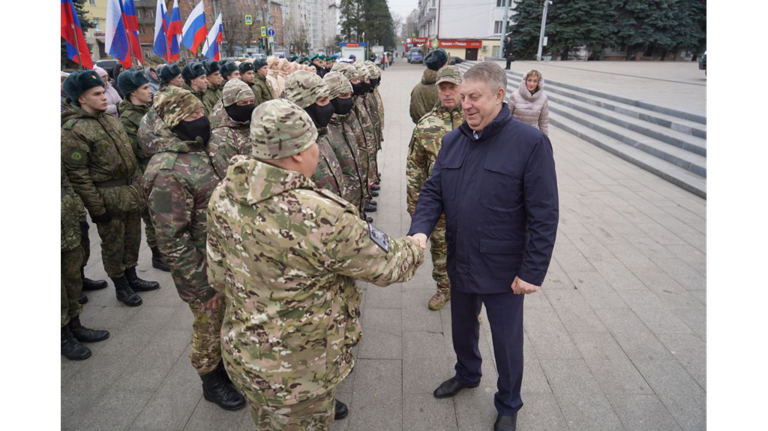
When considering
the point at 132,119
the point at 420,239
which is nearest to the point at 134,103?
the point at 132,119

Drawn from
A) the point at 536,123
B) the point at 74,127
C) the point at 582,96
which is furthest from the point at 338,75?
the point at 582,96

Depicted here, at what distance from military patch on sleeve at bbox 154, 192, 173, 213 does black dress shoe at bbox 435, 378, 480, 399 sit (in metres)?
2.21

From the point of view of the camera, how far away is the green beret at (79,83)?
350cm

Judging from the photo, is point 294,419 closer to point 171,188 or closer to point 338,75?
point 171,188

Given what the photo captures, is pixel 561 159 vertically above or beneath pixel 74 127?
beneath

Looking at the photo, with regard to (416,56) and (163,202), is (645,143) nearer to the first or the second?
(163,202)

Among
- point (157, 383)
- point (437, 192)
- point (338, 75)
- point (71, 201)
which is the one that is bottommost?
point (157, 383)

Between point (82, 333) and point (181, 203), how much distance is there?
80.5 inches

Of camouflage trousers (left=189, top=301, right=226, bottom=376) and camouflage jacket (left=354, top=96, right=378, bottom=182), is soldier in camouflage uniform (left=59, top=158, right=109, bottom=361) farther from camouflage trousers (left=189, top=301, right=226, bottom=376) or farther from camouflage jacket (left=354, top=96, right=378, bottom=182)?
camouflage jacket (left=354, top=96, right=378, bottom=182)

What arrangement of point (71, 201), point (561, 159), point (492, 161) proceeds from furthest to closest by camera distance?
1. point (561, 159)
2. point (71, 201)
3. point (492, 161)

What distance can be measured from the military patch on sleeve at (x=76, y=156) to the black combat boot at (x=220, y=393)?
88.3 inches

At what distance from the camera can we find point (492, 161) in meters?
2.32

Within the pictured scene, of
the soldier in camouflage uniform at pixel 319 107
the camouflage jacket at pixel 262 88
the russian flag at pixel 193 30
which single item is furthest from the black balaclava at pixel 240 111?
the russian flag at pixel 193 30

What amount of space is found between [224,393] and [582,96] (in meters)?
15.2
